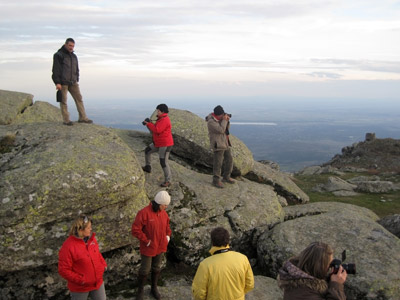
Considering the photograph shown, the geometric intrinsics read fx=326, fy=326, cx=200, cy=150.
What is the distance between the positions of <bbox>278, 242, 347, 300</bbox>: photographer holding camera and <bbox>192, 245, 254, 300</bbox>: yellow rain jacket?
1832 mm

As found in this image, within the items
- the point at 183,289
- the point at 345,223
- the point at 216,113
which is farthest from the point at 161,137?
the point at 345,223

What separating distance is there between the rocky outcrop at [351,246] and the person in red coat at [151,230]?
5.80 metres

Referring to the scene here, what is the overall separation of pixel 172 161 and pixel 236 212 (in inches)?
235

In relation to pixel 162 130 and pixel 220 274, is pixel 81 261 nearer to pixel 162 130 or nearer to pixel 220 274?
pixel 220 274

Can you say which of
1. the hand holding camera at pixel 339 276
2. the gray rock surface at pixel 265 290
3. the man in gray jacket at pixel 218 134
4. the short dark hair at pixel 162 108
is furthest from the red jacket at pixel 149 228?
the man in gray jacket at pixel 218 134

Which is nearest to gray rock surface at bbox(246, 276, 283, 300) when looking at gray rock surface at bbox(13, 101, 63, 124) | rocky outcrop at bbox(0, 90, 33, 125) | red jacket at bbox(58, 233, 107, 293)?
red jacket at bbox(58, 233, 107, 293)

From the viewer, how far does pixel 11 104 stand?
25875 millimetres

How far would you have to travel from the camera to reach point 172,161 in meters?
21.1

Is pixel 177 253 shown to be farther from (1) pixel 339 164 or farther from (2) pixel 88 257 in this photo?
(1) pixel 339 164

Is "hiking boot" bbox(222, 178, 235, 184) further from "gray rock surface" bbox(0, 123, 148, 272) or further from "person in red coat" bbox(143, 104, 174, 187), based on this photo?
"gray rock surface" bbox(0, 123, 148, 272)

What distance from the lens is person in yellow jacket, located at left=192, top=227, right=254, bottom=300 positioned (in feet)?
25.2

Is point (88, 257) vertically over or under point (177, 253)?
over

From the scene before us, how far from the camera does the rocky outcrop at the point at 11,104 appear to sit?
2463 centimetres

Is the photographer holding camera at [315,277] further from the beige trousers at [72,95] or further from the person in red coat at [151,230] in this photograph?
the beige trousers at [72,95]
